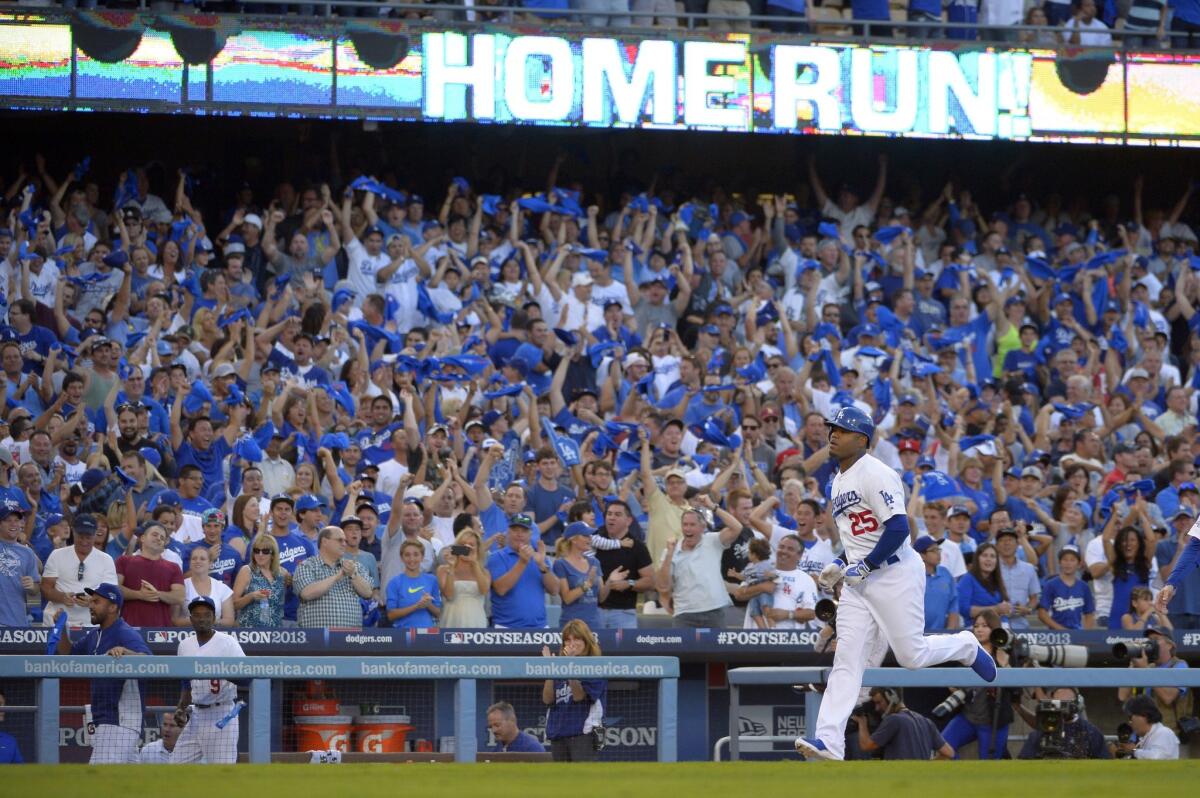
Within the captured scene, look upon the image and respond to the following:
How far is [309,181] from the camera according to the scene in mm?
20297

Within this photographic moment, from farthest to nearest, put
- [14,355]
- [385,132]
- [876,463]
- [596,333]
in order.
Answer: [385,132]
[596,333]
[14,355]
[876,463]

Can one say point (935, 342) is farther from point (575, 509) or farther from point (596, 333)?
point (575, 509)

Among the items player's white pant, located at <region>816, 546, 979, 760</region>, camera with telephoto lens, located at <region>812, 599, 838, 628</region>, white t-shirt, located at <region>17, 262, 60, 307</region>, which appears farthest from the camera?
white t-shirt, located at <region>17, 262, 60, 307</region>

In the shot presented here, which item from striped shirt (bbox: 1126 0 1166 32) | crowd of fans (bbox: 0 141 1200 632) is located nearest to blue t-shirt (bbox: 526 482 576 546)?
crowd of fans (bbox: 0 141 1200 632)

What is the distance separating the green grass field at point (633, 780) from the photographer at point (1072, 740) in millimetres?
2978

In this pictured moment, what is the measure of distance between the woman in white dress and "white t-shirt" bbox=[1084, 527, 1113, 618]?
6.81 metres

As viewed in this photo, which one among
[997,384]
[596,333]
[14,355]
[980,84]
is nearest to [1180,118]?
[980,84]

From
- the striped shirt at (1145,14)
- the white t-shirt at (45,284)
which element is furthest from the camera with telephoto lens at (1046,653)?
the striped shirt at (1145,14)

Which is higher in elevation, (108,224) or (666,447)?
(108,224)

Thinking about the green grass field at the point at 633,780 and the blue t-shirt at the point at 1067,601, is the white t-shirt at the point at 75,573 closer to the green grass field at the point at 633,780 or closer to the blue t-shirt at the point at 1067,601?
the green grass field at the point at 633,780

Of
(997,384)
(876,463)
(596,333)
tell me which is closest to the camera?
(876,463)

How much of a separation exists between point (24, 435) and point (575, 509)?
432 centimetres

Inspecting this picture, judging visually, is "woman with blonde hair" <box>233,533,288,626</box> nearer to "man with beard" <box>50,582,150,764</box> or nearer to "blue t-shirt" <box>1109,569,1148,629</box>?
"man with beard" <box>50,582,150,764</box>

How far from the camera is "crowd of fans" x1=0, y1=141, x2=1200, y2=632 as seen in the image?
12.5m
